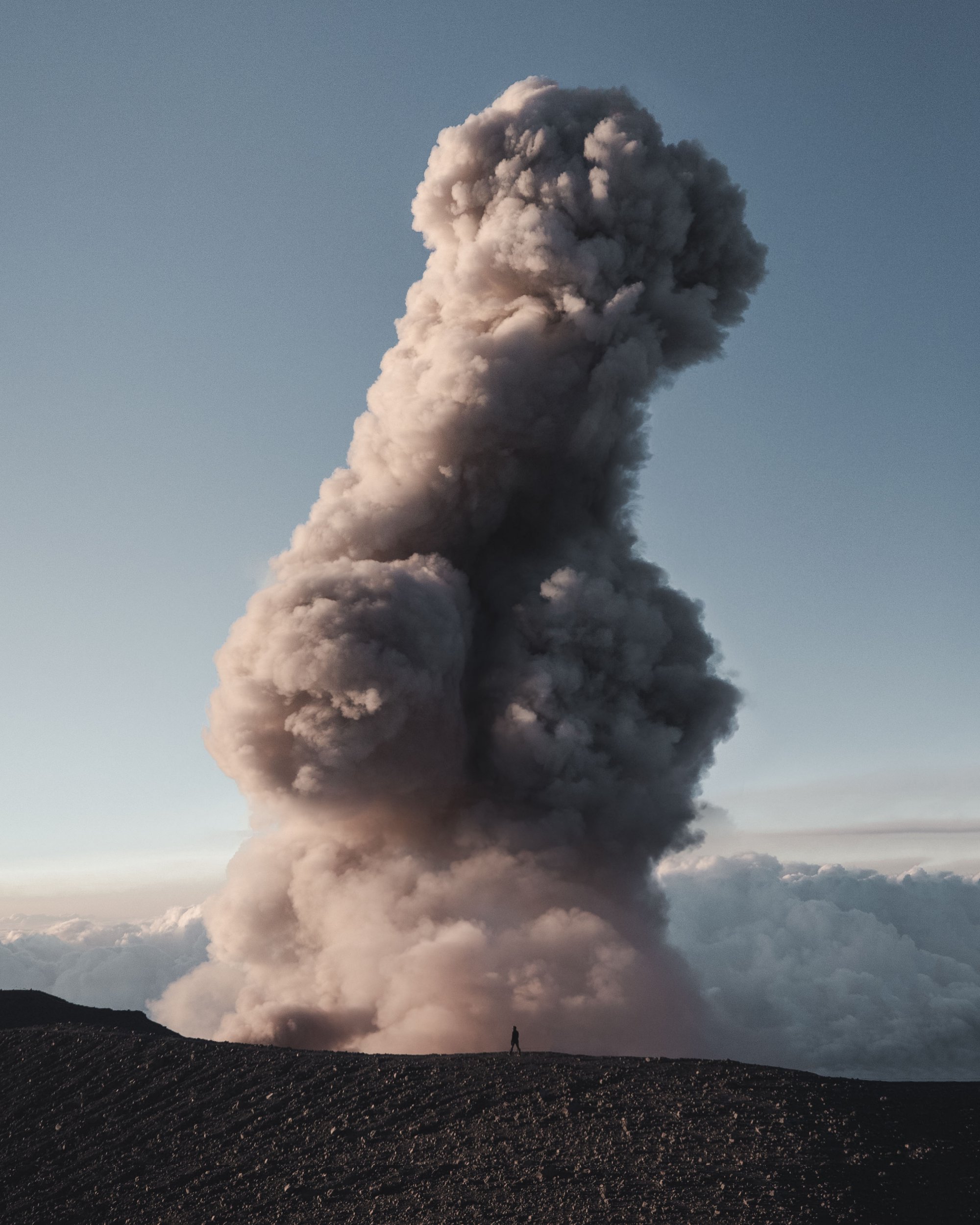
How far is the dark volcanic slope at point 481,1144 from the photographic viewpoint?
20484 mm

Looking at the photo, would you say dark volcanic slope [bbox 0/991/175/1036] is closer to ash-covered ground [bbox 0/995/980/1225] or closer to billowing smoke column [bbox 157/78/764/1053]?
billowing smoke column [bbox 157/78/764/1053]

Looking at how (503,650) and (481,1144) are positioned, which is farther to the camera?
(503,650)

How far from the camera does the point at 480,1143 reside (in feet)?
77.5

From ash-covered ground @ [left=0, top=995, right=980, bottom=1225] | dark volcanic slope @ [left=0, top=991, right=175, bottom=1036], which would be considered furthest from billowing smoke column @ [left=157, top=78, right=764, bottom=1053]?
ash-covered ground @ [left=0, top=995, right=980, bottom=1225]

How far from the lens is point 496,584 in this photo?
50.4 metres

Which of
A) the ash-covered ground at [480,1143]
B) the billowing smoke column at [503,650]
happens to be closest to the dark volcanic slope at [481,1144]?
the ash-covered ground at [480,1143]

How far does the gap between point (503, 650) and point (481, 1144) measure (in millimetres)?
26814

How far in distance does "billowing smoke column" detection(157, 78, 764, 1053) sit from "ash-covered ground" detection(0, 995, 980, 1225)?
33.1ft

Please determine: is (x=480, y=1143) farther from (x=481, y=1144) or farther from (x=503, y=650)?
(x=503, y=650)

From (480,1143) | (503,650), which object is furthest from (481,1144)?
(503,650)

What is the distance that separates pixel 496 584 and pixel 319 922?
1832 centimetres

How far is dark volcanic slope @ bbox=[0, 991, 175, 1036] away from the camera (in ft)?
141

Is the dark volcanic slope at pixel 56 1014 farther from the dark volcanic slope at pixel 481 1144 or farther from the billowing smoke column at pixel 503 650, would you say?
the dark volcanic slope at pixel 481 1144

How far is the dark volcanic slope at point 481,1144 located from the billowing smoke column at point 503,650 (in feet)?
33.8
